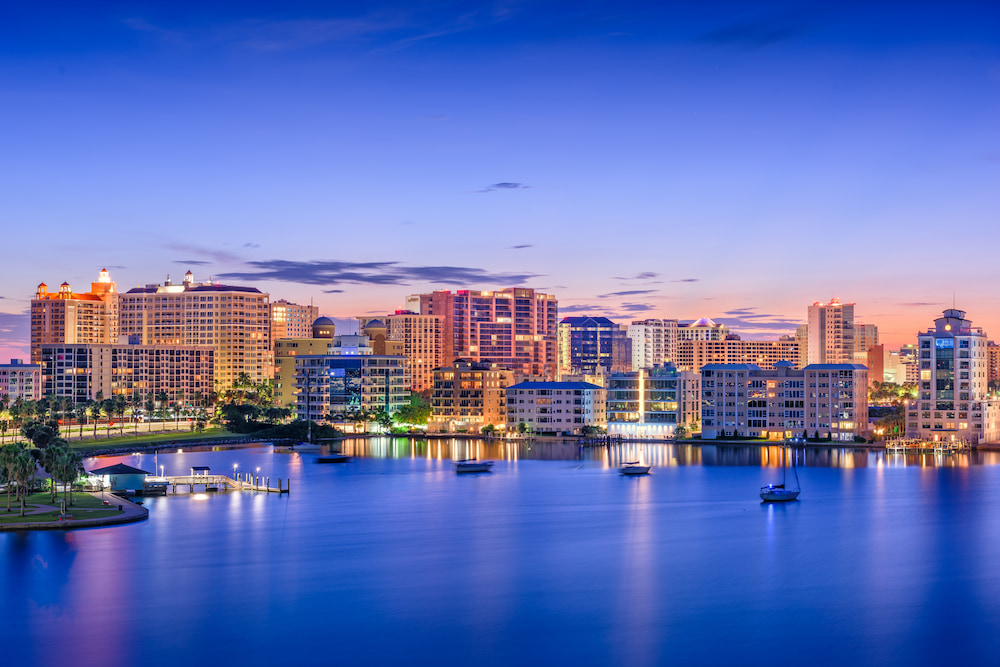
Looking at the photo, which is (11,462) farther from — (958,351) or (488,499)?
(958,351)

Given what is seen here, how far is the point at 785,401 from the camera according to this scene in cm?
9256

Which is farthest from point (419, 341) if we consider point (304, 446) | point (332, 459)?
point (332, 459)

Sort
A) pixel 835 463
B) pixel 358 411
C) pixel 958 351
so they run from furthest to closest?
1. pixel 358 411
2. pixel 958 351
3. pixel 835 463

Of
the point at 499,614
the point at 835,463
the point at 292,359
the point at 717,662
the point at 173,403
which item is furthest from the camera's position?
the point at 173,403

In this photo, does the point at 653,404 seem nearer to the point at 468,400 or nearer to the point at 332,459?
the point at 468,400

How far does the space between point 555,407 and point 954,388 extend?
34.9 m

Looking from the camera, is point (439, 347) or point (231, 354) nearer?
point (231, 354)

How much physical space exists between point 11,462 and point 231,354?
111952 mm

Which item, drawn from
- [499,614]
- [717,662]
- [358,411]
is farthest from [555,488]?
[358,411]

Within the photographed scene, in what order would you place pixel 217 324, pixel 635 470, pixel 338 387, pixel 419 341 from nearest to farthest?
1. pixel 635 470
2. pixel 338 387
3. pixel 217 324
4. pixel 419 341

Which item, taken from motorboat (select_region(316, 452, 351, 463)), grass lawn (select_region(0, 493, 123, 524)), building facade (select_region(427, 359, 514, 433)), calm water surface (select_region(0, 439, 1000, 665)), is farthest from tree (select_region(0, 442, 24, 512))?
building facade (select_region(427, 359, 514, 433))

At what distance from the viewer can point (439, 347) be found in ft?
537

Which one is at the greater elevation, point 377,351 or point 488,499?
point 377,351

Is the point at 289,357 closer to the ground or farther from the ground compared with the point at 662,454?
farther from the ground
